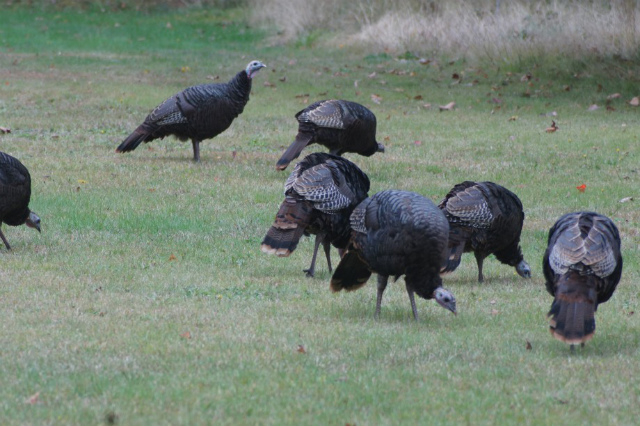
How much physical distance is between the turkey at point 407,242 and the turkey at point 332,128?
14.9 feet

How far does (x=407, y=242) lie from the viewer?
6316mm

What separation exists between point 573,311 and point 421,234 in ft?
3.96

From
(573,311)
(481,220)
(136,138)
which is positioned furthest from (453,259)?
(136,138)

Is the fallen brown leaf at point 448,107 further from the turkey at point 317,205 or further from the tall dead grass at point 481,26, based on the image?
the turkey at point 317,205

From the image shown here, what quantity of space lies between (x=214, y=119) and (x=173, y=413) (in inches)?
322

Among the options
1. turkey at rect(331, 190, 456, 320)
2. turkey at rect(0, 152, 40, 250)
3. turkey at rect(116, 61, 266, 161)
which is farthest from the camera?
turkey at rect(116, 61, 266, 161)

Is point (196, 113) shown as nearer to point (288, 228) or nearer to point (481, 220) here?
point (288, 228)

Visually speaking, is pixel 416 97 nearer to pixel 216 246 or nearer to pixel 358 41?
pixel 358 41

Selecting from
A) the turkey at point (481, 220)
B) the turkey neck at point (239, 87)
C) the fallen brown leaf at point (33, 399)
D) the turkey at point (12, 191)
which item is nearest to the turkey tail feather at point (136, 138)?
the turkey neck at point (239, 87)

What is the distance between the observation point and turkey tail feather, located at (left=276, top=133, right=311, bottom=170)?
11120 mm

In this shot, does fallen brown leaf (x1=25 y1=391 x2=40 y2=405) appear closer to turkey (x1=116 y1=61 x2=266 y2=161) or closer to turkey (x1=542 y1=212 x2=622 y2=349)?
turkey (x1=542 y1=212 x2=622 y2=349)

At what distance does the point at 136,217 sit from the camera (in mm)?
9758

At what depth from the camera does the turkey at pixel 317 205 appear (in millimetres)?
7438

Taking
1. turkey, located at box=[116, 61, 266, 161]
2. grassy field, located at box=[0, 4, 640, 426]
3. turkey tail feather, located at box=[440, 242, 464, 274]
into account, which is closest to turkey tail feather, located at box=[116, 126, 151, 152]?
turkey, located at box=[116, 61, 266, 161]
